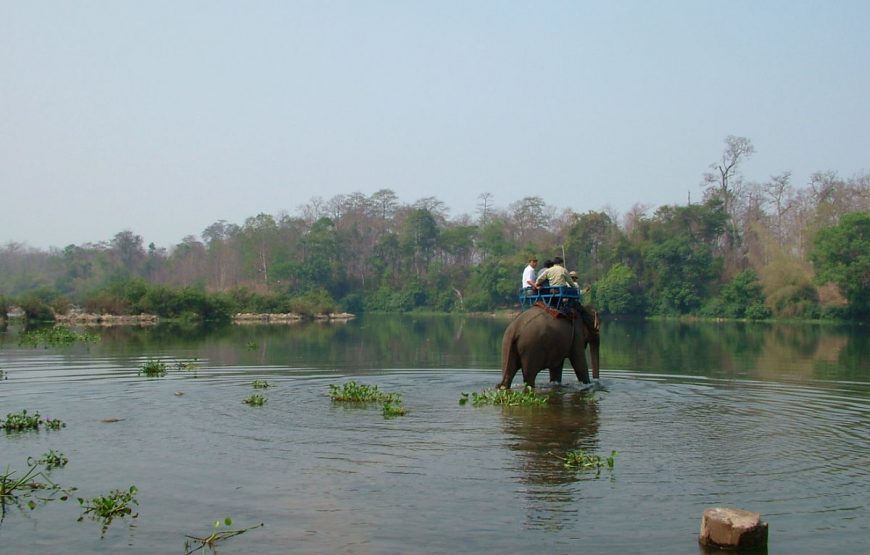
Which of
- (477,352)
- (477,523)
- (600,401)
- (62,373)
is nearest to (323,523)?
(477,523)

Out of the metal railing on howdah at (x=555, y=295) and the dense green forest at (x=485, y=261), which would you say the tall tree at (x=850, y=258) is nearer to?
the dense green forest at (x=485, y=261)

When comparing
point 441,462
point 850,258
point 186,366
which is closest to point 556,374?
point 441,462

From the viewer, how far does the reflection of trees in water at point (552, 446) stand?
1008 centimetres

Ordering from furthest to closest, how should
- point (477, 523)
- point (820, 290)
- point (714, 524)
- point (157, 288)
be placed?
point (820, 290) < point (157, 288) < point (477, 523) < point (714, 524)

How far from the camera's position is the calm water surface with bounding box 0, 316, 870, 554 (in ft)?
30.5

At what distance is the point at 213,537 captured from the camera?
904 cm

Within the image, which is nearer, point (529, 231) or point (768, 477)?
point (768, 477)

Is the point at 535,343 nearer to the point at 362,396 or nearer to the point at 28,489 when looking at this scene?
the point at 362,396

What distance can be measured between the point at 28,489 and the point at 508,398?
9.52 m

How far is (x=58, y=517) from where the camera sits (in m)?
9.91

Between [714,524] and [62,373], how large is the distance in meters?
20.5

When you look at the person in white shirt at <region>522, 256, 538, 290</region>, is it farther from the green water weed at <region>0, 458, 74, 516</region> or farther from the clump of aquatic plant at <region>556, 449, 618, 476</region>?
the green water weed at <region>0, 458, 74, 516</region>

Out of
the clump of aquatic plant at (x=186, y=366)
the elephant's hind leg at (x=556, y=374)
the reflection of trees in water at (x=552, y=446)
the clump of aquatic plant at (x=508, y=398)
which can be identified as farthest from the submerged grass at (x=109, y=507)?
the clump of aquatic plant at (x=186, y=366)

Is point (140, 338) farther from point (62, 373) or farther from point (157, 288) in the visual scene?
point (157, 288)
